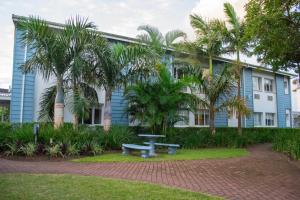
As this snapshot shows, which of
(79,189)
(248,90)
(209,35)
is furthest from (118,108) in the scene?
(248,90)

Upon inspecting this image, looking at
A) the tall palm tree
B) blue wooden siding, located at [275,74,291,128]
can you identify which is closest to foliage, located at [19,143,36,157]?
the tall palm tree

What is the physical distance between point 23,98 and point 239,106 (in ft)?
40.3

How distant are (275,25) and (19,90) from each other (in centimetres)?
1270

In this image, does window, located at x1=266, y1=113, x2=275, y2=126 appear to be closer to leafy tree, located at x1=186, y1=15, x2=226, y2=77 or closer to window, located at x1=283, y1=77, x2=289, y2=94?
window, located at x1=283, y1=77, x2=289, y2=94

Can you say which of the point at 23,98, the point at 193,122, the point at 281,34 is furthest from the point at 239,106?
the point at 23,98

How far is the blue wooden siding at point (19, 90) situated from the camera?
Result: 591 inches

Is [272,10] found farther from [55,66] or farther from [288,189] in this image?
[55,66]

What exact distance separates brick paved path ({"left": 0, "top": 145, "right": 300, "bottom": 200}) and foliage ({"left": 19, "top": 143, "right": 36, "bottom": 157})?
1.12 metres

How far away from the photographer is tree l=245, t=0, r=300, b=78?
10523 mm

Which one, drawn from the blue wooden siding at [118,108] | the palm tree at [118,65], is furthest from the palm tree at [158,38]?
the blue wooden siding at [118,108]

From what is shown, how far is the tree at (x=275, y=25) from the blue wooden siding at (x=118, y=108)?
9.00 m

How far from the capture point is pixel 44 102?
14055 millimetres

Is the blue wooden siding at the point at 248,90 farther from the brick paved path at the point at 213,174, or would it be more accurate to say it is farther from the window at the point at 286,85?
the brick paved path at the point at 213,174

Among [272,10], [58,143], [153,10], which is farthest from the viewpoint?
[153,10]
